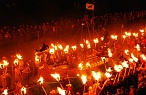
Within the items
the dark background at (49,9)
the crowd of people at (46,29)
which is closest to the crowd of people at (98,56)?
the crowd of people at (46,29)

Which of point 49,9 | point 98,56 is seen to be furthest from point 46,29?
point 49,9

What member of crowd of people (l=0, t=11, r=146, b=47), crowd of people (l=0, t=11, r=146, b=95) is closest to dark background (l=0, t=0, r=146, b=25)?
crowd of people (l=0, t=11, r=146, b=47)

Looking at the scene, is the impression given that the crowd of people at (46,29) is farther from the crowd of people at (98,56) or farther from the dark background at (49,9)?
the dark background at (49,9)

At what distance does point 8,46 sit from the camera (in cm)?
2420

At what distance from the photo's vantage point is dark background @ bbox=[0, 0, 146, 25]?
117ft

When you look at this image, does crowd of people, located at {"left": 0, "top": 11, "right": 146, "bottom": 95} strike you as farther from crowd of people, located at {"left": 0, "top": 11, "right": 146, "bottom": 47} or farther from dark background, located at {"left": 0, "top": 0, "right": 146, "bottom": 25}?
dark background, located at {"left": 0, "top": 0, "right": 146, "bottom": 25}

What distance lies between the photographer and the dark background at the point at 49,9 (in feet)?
117

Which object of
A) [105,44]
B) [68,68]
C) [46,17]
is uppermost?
[46,17]

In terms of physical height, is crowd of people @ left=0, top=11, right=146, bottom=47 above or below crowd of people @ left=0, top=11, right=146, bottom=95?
above

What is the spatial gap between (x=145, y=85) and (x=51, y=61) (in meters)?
→ 6.99

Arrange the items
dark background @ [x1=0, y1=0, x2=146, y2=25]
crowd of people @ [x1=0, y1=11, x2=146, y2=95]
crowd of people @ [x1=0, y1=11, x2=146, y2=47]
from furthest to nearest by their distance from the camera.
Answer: dark background @ [x1=0, y1=0, x2=146, y2=25], crowd of people @ [x1=0, y1=11, x2=146, y2=47], crowd of people @ [x1=0, y1=11, x2=146, y2=95]

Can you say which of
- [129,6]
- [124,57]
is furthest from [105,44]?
[129,6]

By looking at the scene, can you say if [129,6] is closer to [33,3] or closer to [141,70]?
[33,3]

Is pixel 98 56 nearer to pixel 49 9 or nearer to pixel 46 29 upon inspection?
pixel 46 29
